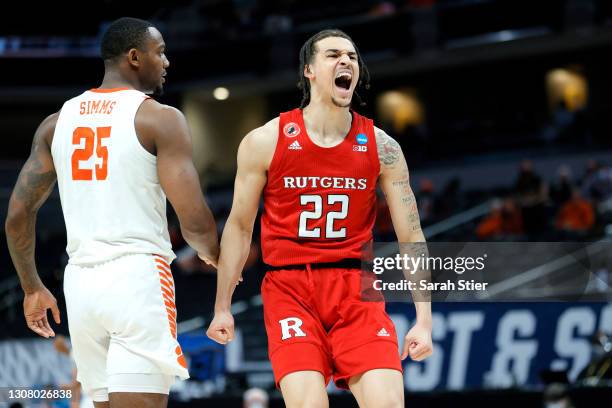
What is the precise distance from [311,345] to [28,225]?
1617 mm

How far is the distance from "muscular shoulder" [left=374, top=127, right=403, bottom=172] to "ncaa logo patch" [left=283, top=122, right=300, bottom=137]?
0.47 metres

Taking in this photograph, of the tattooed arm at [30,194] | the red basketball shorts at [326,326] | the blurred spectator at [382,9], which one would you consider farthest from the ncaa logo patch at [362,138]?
the blurred spectator at [382,9]

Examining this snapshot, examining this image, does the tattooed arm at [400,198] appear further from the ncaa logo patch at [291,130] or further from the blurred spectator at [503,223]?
the blurred spectator at [503,223]

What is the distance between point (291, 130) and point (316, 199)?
427mm

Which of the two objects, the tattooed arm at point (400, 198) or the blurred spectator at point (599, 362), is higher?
the tattooed arm at point (400, 198)

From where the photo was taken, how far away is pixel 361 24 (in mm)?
25484

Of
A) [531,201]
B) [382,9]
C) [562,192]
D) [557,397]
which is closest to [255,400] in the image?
[557,397]

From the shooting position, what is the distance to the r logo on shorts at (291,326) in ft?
18.7

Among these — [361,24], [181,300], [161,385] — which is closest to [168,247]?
[161,385]

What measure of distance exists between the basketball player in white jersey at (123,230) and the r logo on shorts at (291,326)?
0.77 meters

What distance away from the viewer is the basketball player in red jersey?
18.8 ft

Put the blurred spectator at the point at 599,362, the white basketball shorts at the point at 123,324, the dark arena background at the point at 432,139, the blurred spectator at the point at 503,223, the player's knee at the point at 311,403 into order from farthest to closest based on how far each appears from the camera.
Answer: the blurred spectator at the point at 503,223
the dark arena background at the point at 432,139
the blurred spectator at the point at 599,362
the player's knee at the point at 311,403
the white basketball shorts at the point at 123,324

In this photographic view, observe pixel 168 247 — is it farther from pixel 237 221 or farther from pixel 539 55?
pixel 539 55

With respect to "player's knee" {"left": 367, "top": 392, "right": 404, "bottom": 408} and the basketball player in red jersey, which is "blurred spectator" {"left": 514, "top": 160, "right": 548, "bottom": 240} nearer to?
the basketball player in red jersey
